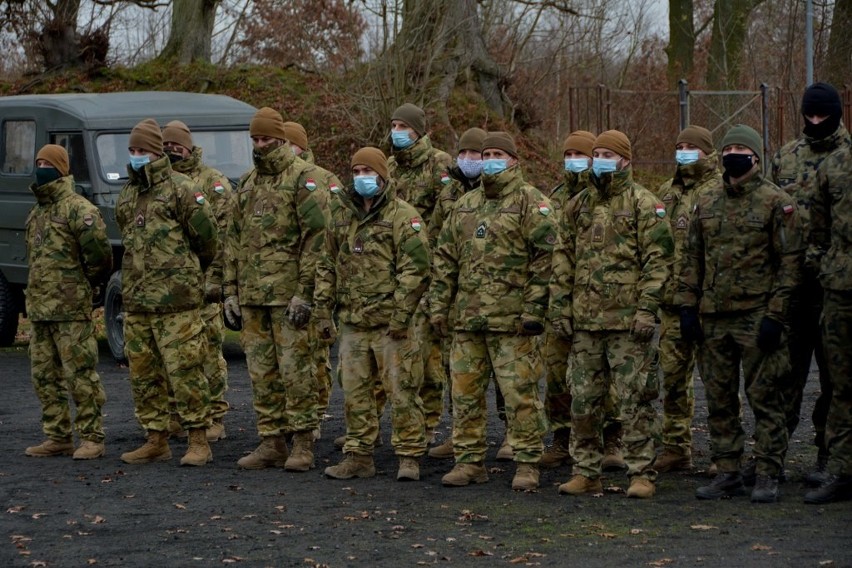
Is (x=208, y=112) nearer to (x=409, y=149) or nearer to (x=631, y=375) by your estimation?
(x=409, y=149)

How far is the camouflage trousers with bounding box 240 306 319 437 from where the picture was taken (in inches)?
355

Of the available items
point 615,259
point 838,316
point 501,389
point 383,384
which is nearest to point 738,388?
point 838,316

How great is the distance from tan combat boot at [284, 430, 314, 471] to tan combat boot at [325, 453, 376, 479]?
0.21 meters

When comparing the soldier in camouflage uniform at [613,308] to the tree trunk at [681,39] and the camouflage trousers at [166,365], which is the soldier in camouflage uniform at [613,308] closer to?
the camouflage trousers at [166,365]

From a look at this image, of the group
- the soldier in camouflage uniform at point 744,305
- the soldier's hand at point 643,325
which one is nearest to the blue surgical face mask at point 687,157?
the soldier in camouflage uniform at point 744,305

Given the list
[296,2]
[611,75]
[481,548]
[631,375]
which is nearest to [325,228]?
[631,375]

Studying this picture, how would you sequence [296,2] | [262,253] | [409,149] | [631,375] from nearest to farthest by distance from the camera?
1. [631,375]
2. [262,253]
3. [409,149]
4. [296,2]

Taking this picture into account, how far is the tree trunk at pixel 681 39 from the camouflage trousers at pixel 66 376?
21.8 m

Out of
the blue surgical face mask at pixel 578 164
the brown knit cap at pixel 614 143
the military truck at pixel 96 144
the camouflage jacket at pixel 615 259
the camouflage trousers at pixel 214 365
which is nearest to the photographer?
the camouflage jacket at pixel 615 259

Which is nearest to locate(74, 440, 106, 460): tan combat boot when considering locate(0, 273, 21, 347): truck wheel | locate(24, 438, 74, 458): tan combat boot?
locate(24, 438, 74, 458): tan combat boot

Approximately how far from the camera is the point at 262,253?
29.7 feet

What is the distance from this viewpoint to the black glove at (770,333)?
7.64 m

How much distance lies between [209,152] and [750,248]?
8.10 m

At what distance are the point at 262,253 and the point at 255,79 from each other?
1619 cm
